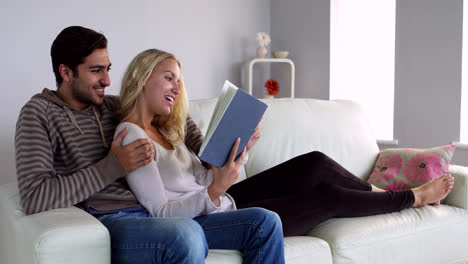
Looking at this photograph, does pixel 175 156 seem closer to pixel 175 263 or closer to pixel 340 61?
pixel 175 263

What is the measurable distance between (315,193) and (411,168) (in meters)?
0.68

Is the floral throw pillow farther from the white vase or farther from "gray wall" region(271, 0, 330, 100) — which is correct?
the white vase

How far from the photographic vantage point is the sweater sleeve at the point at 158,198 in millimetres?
1591

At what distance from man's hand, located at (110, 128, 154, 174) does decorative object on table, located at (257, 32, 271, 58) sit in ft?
10.1

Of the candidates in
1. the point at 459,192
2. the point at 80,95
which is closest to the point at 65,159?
the point at 80,95

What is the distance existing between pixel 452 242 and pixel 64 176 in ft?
5.30

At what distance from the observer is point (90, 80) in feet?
5.72

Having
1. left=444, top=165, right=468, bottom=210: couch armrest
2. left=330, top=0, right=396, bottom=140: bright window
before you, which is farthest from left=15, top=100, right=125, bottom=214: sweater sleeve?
left=330, top=0, right=396, bottom=140: bright window

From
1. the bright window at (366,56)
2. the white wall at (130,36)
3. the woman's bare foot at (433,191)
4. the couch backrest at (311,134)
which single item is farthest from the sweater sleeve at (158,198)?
the bright window at (366,56)

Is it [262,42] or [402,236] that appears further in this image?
[262,42]

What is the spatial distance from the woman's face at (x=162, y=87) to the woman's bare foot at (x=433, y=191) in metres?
1.16

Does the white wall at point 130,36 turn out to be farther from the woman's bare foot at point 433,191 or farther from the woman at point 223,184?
the woman's bare foot at point 433,191

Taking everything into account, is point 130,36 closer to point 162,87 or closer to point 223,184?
point 162,87

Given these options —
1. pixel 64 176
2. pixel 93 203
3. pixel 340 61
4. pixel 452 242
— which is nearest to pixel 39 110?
pixel 64 176
